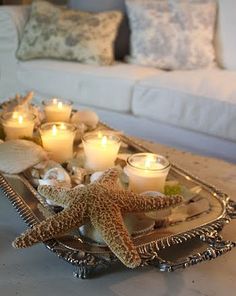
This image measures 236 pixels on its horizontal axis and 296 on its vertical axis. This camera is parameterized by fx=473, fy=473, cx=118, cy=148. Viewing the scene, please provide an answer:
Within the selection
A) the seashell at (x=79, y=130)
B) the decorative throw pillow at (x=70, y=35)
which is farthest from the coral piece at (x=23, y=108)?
the decorative throw pillow at (x=70, y=35)

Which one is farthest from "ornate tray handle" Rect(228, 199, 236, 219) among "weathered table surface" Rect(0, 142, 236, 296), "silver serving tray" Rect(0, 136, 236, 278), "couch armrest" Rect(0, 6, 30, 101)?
"couch armrest" Rect(0, 6, 30, 101)

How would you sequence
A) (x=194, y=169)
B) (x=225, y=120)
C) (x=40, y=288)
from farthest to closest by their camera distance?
(x=225, y=120), (x=194, y=169), (x=40, y=288)

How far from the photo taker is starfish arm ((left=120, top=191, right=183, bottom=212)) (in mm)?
942

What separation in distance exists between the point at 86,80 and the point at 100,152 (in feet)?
4.41

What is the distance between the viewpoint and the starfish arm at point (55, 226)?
887 millimetres

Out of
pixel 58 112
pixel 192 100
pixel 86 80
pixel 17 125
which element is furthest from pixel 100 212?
pixel 86 80

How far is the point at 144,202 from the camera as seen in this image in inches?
37.7

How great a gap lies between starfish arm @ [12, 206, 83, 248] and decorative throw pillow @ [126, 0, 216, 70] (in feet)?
6.12

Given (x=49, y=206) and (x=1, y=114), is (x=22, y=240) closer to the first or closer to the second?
(x=49, y=206)

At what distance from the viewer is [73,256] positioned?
2.95ft

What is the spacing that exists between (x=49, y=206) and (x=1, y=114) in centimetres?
54

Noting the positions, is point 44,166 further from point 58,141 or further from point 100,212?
point 100,212

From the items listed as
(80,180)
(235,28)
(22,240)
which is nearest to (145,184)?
(80,180)

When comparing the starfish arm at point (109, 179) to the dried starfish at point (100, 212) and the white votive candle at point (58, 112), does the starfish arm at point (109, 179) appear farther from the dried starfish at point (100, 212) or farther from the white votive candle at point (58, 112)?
the white votive candle at point (58, 112)
